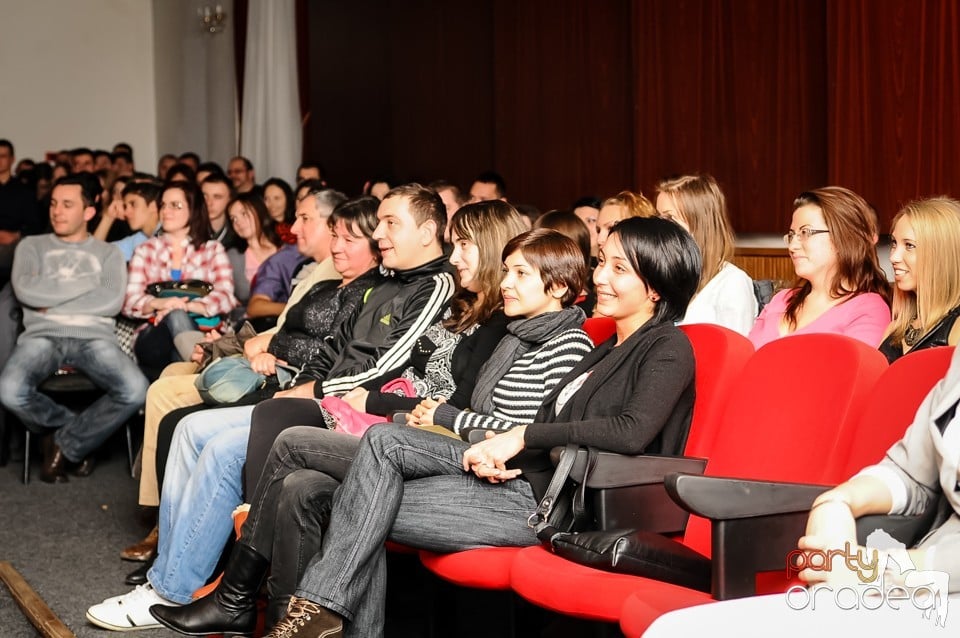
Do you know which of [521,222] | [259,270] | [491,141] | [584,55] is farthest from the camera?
[491,141]

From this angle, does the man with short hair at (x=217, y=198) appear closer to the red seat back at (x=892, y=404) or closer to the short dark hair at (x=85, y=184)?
the short dark hair at (x=85, y=184)

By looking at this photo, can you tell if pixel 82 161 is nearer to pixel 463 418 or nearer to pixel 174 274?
pixel 174 274

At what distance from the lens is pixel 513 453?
2.54 meters

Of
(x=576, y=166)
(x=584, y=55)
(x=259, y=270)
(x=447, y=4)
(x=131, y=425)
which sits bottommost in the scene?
(x=131, y=425)

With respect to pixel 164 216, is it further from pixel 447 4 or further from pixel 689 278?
pixel 689 278

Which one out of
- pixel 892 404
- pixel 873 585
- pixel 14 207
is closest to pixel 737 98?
pixel 892 404

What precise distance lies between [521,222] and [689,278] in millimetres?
814

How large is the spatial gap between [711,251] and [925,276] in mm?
804

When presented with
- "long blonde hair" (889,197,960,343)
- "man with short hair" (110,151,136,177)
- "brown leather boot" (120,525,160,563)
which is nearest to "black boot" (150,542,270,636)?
"brown leather boot" (120,525,160,563)

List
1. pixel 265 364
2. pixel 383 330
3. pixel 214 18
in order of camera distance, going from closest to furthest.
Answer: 1. pixel 383 330
2. pixel 265 364
3. pixel 214 18

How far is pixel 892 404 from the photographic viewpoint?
2092 mm

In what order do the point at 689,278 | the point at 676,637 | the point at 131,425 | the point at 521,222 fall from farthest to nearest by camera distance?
Answer: the point at 131,425, the point at 521,222, the point at 689,278, the point at 676,637

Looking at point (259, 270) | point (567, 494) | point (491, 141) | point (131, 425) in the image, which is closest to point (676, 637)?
point (567, 494)

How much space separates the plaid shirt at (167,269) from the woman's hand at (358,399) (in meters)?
2.11
